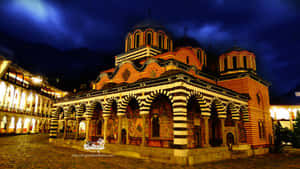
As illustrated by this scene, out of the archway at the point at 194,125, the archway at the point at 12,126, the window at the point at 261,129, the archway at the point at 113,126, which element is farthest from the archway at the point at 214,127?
the archway at the point at 12,126

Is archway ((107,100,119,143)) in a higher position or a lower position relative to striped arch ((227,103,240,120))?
lower

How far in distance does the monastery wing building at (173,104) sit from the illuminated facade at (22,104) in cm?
1062

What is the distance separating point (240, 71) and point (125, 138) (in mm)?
12792

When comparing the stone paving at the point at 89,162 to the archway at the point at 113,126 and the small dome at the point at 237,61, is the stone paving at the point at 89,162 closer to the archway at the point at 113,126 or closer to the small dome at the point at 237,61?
the archway at the point at 113,126

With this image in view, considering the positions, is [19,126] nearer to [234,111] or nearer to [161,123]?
[161,123]

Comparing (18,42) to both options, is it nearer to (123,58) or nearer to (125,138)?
(123,58)

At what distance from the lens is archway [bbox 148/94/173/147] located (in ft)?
47.5

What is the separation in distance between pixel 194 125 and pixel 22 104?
31724mm

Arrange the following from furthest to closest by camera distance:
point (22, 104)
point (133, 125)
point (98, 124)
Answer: point (22, 104)
point (98, 124)
point (133, 125)

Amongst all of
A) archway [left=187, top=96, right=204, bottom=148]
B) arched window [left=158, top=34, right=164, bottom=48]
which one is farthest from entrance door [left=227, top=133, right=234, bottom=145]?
arched window [left=158, top=34, right=164, bottom=48]

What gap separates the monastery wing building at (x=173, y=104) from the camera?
1225cm

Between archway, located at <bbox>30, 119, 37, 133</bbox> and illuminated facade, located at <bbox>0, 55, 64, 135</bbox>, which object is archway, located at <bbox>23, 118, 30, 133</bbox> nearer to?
illuminated facade, located at <bbox>0, 55, 64, 135</bbox>

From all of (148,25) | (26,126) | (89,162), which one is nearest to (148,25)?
(148,25)

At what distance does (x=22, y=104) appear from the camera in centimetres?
3503
